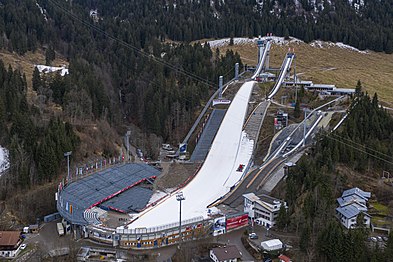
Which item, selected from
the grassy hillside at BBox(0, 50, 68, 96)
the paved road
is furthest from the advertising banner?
the grassy hillside at BBox(0, 50, 68, 96)

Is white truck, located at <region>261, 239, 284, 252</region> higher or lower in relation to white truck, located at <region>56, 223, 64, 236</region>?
higher

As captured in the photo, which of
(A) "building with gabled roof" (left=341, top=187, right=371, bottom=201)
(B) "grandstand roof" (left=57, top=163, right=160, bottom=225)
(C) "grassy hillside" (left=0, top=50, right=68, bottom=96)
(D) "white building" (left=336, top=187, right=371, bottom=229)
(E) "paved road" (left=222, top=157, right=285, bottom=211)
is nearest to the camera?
(D) "white building" (left=336, top=187, right=371, bottom=229)

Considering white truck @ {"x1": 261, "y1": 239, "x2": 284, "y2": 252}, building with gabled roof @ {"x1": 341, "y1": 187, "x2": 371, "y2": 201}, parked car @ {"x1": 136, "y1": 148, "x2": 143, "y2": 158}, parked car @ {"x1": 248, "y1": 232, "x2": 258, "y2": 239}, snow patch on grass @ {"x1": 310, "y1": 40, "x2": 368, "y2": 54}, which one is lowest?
parked car @ {"x1": 248, "y1": 232, "x2": 258, "y2": 239}

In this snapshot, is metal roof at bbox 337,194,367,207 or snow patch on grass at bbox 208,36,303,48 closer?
metal roof at bbox 337,194,367,207

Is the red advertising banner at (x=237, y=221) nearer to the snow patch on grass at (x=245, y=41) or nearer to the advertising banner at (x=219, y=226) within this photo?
the advertising banner at (x=219, y=226)

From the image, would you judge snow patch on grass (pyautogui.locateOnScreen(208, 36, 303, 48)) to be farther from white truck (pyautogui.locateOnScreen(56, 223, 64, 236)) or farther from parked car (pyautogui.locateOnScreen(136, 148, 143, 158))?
white truck (pyautogui.locateOnScreen(56, 223, 64, 236))

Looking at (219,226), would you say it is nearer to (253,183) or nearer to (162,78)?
(253,183)
